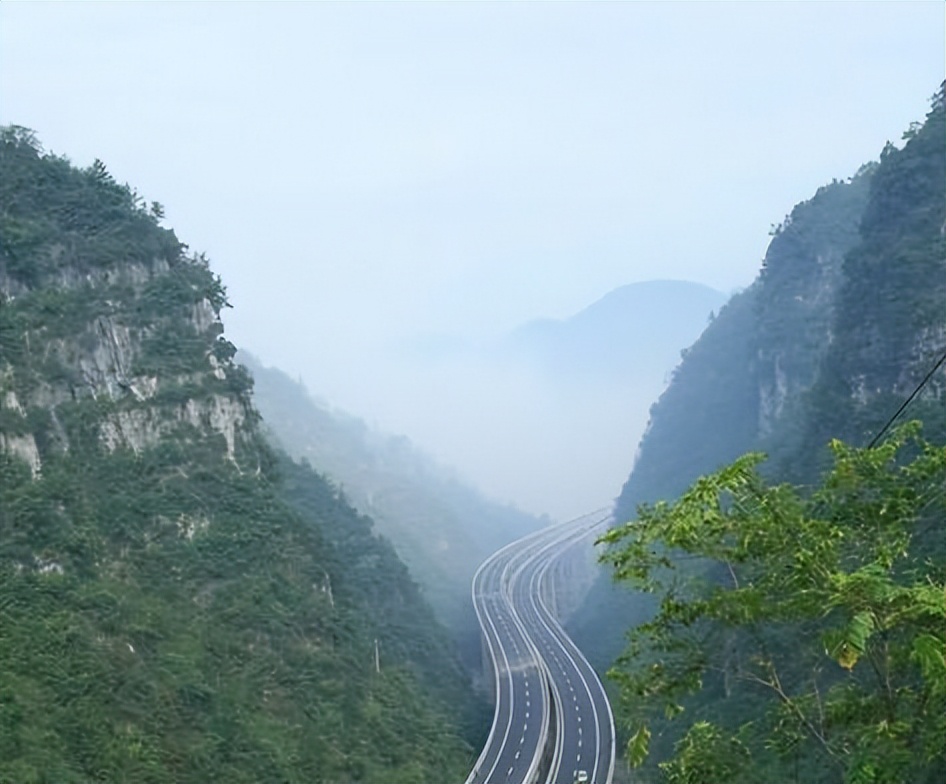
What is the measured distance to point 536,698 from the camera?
51688 millimetres

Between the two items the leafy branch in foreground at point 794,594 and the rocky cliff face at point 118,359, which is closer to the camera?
the leafy branch in foreground at point 794,594

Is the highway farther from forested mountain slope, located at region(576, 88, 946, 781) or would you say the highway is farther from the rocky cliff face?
the rocky cliff face

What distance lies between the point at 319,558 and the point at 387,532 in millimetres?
54449

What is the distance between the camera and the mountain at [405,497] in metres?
89.2

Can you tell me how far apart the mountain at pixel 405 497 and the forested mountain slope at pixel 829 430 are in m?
14.8

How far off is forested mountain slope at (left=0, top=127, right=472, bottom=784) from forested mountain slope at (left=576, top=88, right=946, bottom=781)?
12.8 m

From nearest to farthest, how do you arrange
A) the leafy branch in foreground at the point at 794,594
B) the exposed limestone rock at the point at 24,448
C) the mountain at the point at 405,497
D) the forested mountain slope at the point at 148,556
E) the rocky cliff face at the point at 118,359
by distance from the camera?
the leafy branch in foreground at the point at 794,594
the forested mountain slope at the point at 148,556
the exposed limestone rock at the point at 24,448
the rocky cliff face at the point at 118,359
the mountain at the point at 405,497

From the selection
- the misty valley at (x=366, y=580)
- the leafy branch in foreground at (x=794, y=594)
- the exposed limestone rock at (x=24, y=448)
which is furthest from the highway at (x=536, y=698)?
the leafy branch in foreground at (x=794, y=594)

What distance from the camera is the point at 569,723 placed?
47.5 metres

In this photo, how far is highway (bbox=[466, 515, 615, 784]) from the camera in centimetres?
4166

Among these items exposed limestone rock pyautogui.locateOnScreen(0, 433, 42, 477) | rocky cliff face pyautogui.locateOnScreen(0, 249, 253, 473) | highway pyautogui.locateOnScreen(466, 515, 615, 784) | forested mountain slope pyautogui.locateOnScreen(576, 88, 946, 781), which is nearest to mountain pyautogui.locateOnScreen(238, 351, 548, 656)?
highway pyautogui.locateOnScreen(466, 515, 615, 784)

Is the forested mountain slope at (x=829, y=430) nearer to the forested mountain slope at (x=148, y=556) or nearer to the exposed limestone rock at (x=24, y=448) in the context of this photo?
the forested mountain slope at (x=148, y=556)

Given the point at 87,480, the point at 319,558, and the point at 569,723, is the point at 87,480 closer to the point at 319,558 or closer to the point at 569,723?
the point at 319,558

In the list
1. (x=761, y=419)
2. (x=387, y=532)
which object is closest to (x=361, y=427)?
(x=387, y=532)
